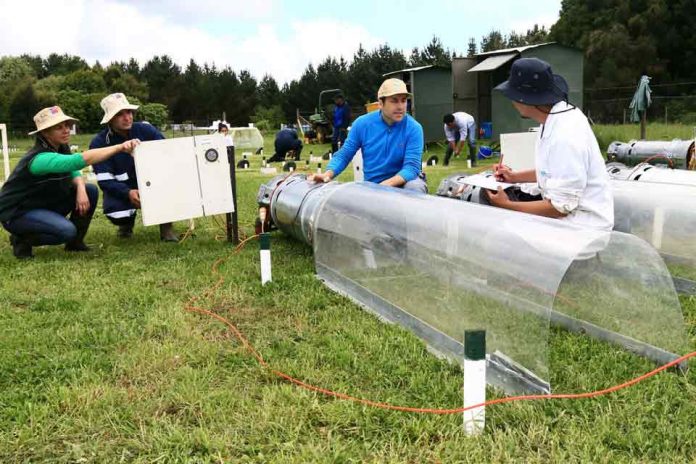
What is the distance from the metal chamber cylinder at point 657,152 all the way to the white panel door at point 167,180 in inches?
305

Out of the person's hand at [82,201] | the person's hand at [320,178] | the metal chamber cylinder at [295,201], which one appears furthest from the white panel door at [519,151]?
the person's hand at [82,201]

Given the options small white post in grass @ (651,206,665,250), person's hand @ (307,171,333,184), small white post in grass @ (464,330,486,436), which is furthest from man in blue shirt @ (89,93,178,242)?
small white post in grass @ (464,330,486,436)

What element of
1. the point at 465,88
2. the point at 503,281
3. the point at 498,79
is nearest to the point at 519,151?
the point at 503,281

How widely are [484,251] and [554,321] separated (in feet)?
3.32

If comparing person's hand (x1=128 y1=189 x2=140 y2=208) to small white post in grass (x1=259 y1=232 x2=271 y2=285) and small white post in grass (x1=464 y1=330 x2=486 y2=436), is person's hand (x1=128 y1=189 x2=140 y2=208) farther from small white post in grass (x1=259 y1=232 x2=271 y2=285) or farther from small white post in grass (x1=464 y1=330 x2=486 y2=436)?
small white post in grass (x1=464 y1=330 x2=486 y2=436)

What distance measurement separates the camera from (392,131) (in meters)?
5.92

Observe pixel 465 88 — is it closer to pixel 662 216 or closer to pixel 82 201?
pixel 82 201

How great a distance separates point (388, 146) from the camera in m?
5.93

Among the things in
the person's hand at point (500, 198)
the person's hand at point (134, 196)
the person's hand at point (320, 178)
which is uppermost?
the person's hand at point (320, 178)

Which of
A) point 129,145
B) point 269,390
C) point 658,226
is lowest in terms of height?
point 269,390

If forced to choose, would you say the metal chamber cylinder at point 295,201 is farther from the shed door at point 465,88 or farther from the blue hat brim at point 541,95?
the shed door at point 465,88

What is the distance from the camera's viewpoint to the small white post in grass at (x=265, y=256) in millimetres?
4793

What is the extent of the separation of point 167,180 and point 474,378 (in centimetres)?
448

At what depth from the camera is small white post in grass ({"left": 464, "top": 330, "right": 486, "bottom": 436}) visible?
2.38 m
